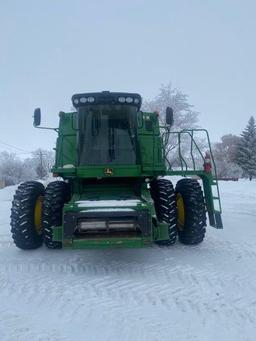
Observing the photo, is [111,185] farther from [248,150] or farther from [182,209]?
[248,150]

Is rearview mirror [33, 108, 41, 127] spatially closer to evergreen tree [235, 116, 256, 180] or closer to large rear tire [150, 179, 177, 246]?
large rear tire [150, 179, 177, 246]

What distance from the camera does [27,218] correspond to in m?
6.71

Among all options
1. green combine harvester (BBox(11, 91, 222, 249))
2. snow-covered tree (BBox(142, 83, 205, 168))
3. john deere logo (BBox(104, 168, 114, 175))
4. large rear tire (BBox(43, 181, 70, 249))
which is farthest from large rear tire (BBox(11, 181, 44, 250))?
snow-covered tree (BBox(142, 83, 205, 168))

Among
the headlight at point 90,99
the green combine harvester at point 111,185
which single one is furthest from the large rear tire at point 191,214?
the headlight at point 90,99

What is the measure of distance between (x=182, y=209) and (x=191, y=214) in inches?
13.3

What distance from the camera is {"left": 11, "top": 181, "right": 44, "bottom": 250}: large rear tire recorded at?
6688mm

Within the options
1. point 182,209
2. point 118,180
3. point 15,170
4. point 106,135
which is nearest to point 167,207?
point 182,209

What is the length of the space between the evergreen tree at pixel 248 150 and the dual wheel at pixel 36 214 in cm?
4631

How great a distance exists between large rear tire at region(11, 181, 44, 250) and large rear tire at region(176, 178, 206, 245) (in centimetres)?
269

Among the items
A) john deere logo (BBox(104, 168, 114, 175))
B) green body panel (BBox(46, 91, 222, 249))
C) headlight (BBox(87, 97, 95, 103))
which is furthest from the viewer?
headlight (BBox(87, 97, 95, 103))

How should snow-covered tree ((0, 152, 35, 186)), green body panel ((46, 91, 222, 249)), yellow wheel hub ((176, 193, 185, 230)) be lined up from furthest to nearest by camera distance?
1. snow-covered tree ((0, 152, 35, 186))
2. yellow wheel hub ((176, 193, 185, 230))
3. green body panel ((46, 91, 222, 249))

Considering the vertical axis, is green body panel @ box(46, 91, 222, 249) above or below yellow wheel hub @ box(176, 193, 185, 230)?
above

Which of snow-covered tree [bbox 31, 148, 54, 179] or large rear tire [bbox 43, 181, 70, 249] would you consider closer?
large rear tire [bbox 43, 181, 70, 249]

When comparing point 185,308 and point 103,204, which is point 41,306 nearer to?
point 185,308
